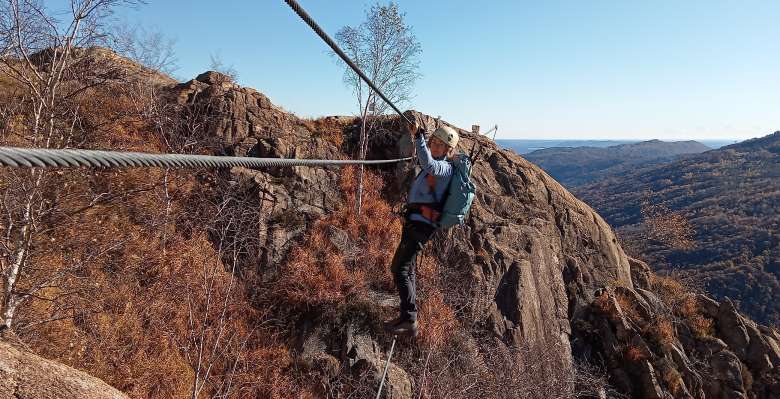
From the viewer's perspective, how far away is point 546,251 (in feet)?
40.2

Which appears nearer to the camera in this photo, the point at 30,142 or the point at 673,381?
the point at 30,142

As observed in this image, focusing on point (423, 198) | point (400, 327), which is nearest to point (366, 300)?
point (400, 327)

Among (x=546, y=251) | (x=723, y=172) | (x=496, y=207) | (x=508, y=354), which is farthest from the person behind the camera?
(x=723, y=172)

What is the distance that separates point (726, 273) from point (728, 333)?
272ft

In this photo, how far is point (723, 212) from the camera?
10406 centimetres

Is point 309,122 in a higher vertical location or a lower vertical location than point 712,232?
higher

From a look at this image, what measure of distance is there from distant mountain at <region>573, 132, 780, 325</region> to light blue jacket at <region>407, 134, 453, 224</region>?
4094 centimetres

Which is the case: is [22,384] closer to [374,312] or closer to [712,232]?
[374,312]

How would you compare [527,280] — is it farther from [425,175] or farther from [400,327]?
[425,175]

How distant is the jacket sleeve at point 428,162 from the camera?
375 cm

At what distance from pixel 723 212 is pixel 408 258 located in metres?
134

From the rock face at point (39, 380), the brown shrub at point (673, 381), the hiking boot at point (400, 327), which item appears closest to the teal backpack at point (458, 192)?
the hiking boot at point (400, 327)

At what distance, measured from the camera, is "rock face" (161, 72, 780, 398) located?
9875 millimetres

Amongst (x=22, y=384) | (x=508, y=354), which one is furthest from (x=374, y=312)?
(x=22, y=384)
